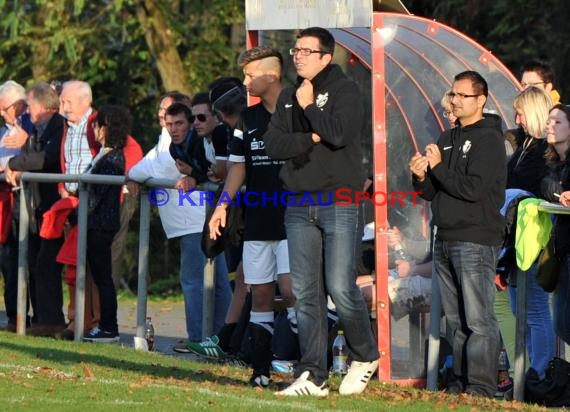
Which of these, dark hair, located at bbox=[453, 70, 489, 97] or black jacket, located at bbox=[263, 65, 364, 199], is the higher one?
dark hair, located at bbox=[453, 70, 489, 97]

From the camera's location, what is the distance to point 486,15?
21.9 metres

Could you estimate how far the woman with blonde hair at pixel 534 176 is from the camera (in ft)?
32.8

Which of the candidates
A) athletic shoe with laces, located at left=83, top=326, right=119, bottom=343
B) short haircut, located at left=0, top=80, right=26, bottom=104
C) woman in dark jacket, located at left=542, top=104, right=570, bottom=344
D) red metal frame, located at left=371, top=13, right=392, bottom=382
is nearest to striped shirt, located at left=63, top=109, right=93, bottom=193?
athletic shoe with laces, located at left=83, top=326, right=119, bottom=343

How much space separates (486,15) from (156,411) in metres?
14.7

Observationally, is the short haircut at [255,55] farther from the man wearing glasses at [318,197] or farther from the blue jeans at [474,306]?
the blue jeans at [474,306]

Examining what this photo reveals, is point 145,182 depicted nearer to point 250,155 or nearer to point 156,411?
point 250,155

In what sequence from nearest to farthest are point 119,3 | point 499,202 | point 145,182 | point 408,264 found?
point 499,202 < point 408,264 < point 145,182 < point 119,3

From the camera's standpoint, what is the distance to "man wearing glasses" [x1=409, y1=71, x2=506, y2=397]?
933 centimetres

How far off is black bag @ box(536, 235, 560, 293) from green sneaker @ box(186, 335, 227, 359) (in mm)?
3070

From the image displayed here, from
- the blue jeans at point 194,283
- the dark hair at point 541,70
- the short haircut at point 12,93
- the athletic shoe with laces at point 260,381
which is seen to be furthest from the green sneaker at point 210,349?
the short haircut at point 12,93

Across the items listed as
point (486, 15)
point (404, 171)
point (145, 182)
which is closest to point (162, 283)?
point (486, 15)

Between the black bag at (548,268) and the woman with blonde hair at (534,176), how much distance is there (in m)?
0.30

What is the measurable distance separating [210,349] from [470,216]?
311 centimetres

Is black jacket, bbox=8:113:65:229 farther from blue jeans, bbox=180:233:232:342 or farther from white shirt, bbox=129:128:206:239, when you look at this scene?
blue jeans, bbox=180:233:232:342
